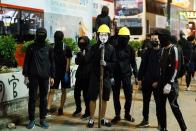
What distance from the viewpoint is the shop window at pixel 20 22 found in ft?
43.5

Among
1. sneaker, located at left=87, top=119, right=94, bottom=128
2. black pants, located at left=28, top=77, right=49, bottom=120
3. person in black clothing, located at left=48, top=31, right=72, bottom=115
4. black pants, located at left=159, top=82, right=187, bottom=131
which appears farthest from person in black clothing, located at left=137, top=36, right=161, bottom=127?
black pants, located at left=28, top=77, right=49, bottom=120

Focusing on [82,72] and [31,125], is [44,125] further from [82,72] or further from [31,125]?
[82,72]

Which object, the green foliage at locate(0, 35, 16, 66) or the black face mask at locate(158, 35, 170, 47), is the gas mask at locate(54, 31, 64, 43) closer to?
the green foliage at locate(0, 35, 16, 66)

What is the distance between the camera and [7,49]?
11.3 metres

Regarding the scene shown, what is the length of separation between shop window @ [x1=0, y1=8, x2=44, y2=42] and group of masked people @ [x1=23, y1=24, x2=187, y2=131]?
9.28 feet

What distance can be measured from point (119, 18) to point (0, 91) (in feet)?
52.6

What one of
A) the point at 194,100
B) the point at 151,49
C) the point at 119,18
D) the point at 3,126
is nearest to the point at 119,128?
the point at 151,49

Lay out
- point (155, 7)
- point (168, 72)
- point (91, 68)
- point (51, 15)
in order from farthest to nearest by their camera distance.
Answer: point (155, 7)
point (51, 15)
point (91, 68)
point (168, 72)

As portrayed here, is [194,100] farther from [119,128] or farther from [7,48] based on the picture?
[7,48]

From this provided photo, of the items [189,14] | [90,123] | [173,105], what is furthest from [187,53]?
[189,14]

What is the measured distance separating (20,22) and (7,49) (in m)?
3.00

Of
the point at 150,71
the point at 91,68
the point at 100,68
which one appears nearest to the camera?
the point at 100,68

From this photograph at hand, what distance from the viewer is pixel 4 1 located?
1309 centimetres

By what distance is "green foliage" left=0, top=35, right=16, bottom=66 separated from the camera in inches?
441
